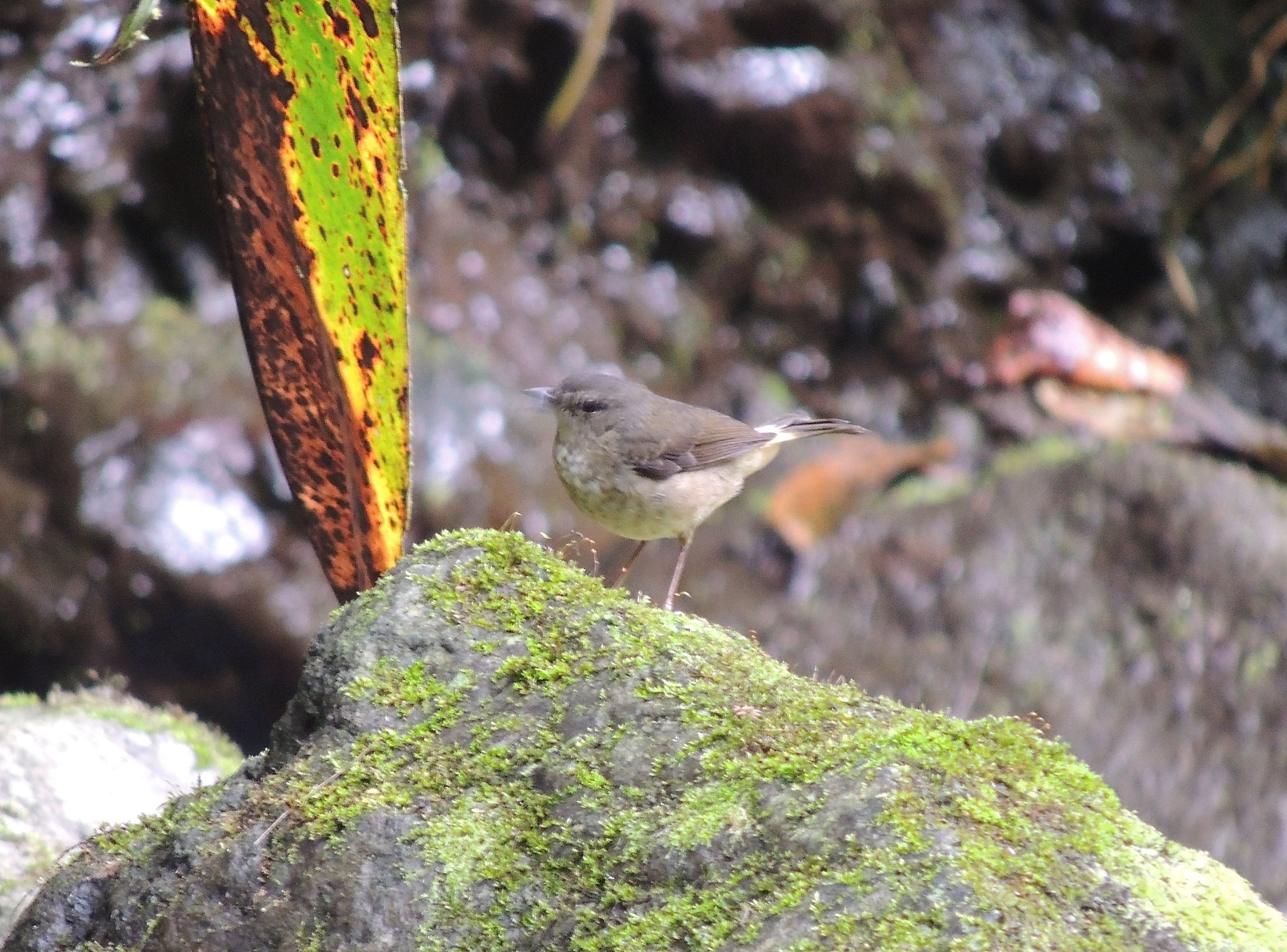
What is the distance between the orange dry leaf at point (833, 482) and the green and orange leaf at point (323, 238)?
13.9 feet

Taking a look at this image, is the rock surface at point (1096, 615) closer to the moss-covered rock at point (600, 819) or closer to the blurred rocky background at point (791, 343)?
the blurred rocky background at point (791, 343)

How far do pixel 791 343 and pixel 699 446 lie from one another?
395cm

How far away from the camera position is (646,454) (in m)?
4.24

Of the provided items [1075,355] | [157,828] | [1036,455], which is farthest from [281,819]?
[1075,355]

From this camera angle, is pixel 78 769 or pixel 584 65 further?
pixel 584 65

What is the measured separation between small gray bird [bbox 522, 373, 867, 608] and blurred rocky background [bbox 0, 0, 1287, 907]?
170cm

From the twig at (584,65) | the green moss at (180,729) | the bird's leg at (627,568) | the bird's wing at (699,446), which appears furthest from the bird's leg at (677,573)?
the twig at (584,65)

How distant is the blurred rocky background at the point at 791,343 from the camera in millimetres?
6094

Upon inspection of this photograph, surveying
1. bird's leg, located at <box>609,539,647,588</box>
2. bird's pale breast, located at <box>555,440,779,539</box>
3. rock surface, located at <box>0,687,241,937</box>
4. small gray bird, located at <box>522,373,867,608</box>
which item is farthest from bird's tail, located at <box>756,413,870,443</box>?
rock surface, located at <box>0,687,241,937</box>

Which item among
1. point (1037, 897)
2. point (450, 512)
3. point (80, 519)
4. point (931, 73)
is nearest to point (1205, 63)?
point (931, 73)

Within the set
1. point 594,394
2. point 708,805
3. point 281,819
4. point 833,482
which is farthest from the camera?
point 833,482

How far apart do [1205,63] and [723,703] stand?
8.56m

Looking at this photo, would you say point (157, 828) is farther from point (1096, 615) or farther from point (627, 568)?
point (1096, 615)

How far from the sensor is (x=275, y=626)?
6.41m
